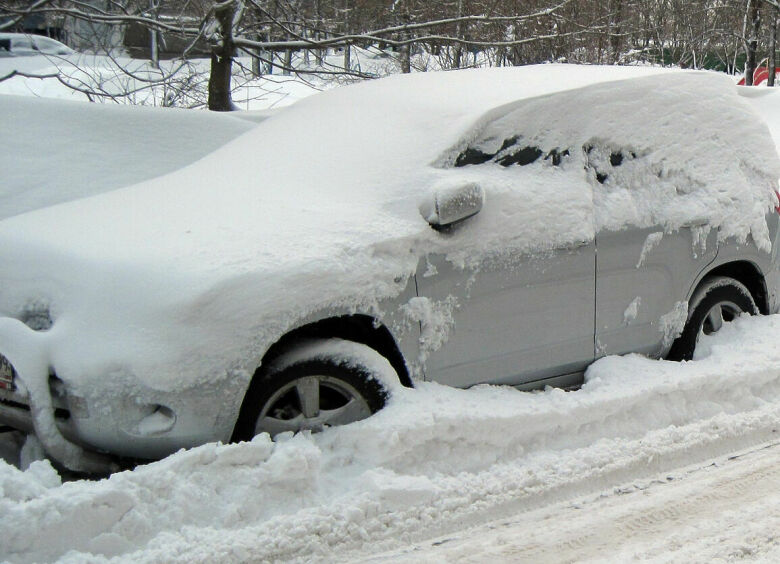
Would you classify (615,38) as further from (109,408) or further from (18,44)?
(109,408)

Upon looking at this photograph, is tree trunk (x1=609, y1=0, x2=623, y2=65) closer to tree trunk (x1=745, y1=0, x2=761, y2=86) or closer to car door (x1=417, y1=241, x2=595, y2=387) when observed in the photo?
tree trunk (x1=745, y1=0, x2=761, y2=86)

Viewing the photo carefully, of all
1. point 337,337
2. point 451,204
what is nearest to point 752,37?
point 451,204

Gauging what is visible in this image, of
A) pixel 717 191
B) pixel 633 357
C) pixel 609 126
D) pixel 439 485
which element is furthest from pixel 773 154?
pixel 439 485

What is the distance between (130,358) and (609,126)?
2770mm

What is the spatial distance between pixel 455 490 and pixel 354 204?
52.6 inches

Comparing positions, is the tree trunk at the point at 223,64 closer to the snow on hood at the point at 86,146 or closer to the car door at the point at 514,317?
the snow on hood at the point at 86,146

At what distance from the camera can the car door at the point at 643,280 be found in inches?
176

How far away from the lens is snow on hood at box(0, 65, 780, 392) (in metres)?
3.37

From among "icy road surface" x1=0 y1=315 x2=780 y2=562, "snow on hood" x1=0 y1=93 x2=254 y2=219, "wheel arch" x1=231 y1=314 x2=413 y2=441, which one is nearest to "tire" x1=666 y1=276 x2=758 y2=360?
"icy road surface" x1=0 y1=315 x2=780 y2=562

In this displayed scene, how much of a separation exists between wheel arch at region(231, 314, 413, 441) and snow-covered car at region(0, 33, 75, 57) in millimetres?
6822

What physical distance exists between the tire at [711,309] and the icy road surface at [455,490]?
63cm

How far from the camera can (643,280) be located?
182 inches

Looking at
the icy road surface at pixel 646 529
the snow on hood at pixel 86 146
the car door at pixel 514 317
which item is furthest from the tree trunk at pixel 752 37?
the icy road surface at pixel 646 529

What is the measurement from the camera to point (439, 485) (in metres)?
3.48
